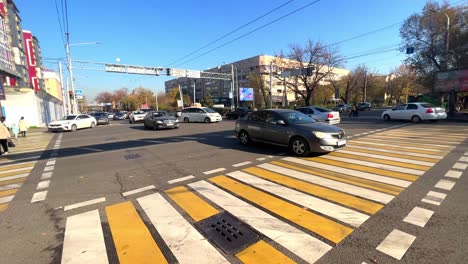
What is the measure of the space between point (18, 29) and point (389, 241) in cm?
7491

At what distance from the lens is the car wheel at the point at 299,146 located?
7.82 m

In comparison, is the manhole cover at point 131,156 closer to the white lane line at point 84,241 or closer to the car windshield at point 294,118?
the white lane line at point 84,241

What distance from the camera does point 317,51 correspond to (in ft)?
112

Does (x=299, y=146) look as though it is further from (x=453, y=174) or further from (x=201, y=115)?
(x=201, y=115)

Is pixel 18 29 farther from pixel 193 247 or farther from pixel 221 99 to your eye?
pixel 193 247

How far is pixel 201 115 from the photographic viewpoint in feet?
82.7

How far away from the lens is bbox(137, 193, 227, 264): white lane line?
2.81 meters

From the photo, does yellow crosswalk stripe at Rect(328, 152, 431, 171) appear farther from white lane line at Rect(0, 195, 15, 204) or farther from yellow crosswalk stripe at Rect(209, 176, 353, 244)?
white lane line at Rect(0, 195, 15, 204)

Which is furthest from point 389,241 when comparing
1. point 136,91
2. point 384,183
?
point 136,91

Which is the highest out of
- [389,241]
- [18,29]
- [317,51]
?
[18,29]

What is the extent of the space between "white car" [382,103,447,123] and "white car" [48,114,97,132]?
92.4 feet

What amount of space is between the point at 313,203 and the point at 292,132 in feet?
13.6

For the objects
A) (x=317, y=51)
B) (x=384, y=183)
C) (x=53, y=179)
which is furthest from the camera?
(x=317, y=51)

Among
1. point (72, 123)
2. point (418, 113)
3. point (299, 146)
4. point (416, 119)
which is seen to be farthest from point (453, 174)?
point (72, 123)
